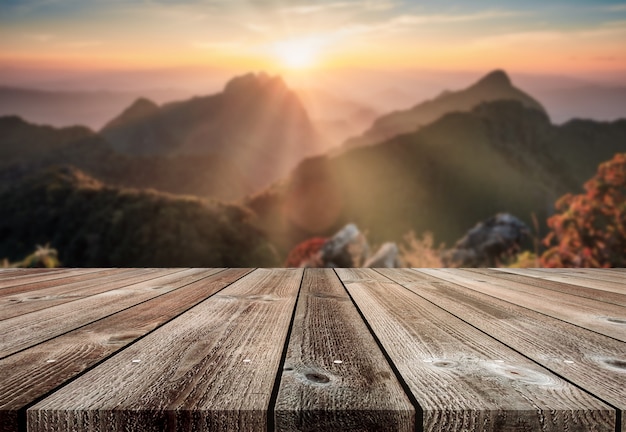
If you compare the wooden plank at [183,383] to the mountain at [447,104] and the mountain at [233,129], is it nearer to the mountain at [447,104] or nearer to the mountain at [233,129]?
the mountain at [447,104]

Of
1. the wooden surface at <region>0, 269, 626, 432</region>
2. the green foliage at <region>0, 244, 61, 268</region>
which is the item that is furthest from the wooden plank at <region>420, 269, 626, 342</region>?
the green foliage at <region>0, 244, 61, 268</region>

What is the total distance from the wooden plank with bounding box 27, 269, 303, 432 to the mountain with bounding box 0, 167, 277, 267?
18870 mm

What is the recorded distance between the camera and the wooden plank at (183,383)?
24.1 inches

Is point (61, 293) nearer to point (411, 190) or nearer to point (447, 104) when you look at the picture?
point (411, 190)

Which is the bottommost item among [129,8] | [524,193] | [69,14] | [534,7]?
[524,193]

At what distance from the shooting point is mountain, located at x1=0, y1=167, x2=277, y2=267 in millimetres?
20078

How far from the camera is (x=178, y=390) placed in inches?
27.0

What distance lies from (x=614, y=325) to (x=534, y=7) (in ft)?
59.6

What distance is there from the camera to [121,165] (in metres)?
45.3

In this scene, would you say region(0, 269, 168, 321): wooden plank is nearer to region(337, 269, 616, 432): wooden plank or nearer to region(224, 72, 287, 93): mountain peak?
region(337, 269, 616, 432): wooden plank

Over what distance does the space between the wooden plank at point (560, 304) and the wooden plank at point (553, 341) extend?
49 millimetres

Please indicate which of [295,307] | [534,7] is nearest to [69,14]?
[534,7]

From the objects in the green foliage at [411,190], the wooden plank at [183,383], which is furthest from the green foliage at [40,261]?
the green foliage at [411,190]

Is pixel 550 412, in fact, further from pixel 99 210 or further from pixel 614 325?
pixel 99 210
